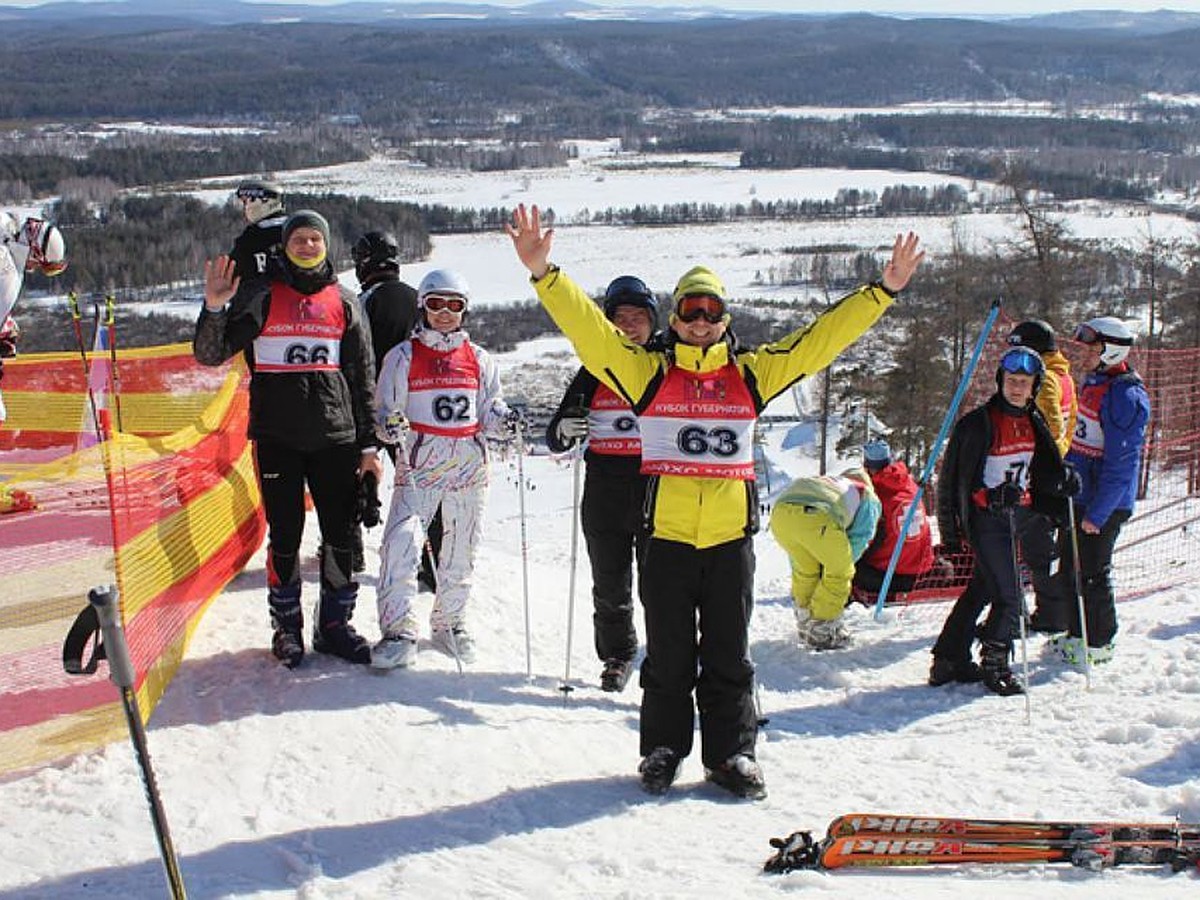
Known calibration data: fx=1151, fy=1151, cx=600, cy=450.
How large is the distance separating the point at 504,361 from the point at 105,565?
66.5 m

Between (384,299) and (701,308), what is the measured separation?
2.58m

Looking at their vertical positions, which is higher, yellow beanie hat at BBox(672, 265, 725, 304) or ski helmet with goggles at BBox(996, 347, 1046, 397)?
yellow beanie hat at BBox(672, 265, 725, 304)

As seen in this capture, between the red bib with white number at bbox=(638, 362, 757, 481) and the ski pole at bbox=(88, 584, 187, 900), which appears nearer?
the ski pole at bbox=(88, 584, 187, 900)

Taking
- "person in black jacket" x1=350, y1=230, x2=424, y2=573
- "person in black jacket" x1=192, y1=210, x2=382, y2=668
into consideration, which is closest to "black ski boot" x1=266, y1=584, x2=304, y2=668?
"person in black jacket" x1=192, y1=210, x2=382, y2=668

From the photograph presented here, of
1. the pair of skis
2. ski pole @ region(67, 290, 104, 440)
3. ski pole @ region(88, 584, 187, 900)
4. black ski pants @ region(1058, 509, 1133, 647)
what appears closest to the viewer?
ski pole @ region(88, 584, 187, 900)

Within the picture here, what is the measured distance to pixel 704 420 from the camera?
4.02 m

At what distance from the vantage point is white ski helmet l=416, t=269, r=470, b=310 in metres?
4.92

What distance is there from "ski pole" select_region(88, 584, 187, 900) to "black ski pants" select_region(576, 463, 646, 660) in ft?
9.00

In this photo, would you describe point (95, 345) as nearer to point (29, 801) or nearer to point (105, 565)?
point (105, 565)

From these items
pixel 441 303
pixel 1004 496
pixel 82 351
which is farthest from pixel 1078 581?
pixel 82 351

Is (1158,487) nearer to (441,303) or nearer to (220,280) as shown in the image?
(441,303)

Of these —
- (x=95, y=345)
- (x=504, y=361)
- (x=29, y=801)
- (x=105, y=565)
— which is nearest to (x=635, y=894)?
(x=29, y=801)

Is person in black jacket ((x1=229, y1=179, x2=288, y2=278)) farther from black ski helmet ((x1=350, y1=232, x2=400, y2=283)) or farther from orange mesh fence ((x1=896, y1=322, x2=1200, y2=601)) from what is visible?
orange mesh fence ((x1=896, y1=322, x2=1200, y2=601))

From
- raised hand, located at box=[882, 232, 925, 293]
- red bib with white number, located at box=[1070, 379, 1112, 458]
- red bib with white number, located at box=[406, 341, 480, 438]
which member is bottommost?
red bib with white number, located at box=[1070, 379, 1112, 458]
